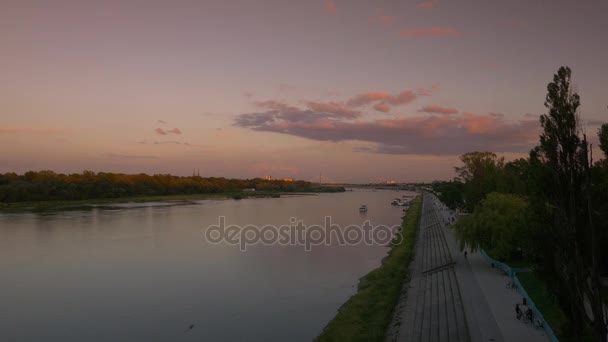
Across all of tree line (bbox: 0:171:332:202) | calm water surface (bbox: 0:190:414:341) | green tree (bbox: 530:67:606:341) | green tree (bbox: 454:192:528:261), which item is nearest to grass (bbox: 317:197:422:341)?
calm water surface (bbox: 0:190:414:341)

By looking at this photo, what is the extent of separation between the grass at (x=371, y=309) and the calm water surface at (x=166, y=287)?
1.03 metres

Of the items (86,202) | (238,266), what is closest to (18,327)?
(238,266)

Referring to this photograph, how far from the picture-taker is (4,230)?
49312 mm

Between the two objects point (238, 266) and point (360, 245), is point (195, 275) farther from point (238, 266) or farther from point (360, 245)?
point (360, 245)

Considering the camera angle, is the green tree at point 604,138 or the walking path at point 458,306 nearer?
the walking path at point 458,306

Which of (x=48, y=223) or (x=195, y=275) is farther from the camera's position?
(x=48, y=223)

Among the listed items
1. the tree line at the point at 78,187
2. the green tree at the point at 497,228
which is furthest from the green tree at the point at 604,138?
the tree line at the point at 78,187

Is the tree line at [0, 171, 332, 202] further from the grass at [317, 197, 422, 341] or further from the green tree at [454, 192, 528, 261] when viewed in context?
the green tree at [454, 192, 528, 261]

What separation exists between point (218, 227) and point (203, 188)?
104 m

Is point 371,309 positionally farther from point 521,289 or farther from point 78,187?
point 78,187

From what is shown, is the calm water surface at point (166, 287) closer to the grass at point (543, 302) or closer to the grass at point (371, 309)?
the grass at point (371, 309)

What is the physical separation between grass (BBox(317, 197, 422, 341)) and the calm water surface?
1.03 m

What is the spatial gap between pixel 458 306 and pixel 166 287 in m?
17.8

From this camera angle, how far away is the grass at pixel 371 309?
17672mm
